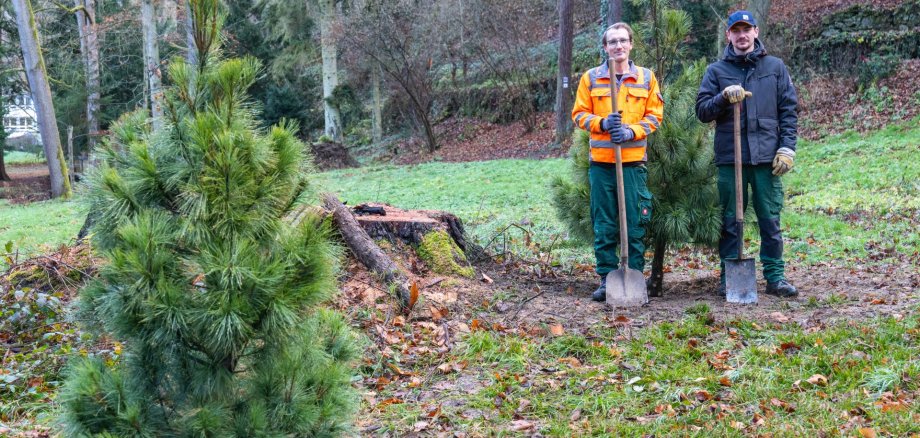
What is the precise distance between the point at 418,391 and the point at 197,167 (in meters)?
2.16

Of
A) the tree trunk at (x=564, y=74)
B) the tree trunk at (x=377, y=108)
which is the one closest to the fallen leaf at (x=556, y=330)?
the tree trunk at (x=564, y=74)

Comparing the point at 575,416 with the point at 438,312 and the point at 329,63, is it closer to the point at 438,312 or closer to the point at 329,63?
the point at 438,312

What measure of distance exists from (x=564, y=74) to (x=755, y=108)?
51.9ft

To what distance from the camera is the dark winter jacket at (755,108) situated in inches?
226

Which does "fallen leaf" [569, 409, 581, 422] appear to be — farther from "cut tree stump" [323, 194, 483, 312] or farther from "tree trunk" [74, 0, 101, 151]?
"tree trunk" [74, 0, 101, 151]

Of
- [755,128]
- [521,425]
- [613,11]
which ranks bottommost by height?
[521,425]

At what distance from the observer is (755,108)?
5766 mm

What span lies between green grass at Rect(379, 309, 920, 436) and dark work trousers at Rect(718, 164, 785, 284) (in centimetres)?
107

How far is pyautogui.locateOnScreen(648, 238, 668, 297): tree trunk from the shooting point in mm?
6266

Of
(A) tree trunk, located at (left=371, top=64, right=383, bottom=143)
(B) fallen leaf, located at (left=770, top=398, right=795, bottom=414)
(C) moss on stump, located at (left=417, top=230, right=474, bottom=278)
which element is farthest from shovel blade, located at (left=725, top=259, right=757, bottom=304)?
(A) tree trunk, located at (left=371, top=64, right=383, bottom=143)

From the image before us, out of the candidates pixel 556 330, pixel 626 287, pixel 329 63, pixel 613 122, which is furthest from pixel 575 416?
pixel 329 63

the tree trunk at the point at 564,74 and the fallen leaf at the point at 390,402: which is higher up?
the tree trunk at the point at 564,74

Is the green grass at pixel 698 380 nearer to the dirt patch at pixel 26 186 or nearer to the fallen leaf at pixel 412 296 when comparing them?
the fallen leaf at pixel 412 296

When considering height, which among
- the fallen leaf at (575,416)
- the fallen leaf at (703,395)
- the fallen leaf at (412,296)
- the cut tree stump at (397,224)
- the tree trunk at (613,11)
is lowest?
the fallen leaf at (575,416)
